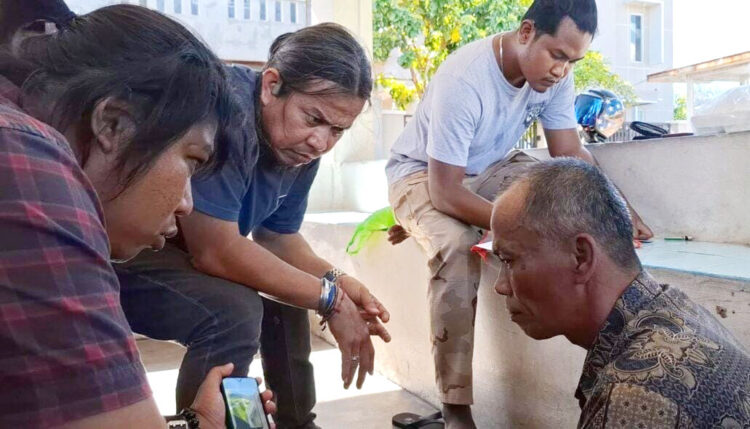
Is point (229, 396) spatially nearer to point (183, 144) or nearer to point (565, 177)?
point (183, 144)

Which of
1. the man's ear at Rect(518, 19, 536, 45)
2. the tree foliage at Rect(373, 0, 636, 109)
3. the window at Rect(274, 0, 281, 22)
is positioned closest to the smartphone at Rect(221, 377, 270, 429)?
the man's ear at Rect(518, 19, 536, 45)

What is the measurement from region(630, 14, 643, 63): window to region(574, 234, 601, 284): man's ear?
20430mm

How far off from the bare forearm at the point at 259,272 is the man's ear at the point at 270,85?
0.42 metres

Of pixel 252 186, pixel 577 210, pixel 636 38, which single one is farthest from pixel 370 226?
pixel 636 38

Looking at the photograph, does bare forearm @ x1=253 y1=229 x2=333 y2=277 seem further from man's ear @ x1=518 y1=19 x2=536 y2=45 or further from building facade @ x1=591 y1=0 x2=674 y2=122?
building facade @ x1=591 y1=0 x2=674 y2=122

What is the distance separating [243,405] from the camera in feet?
5.17

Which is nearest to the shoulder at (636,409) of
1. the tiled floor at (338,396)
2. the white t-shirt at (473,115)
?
the white t-shirt at (473,115)

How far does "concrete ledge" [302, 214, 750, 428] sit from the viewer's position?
2123 mm

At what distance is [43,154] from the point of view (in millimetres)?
870

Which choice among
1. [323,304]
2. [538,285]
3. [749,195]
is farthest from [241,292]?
[749,195]

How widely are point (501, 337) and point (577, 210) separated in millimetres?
1551

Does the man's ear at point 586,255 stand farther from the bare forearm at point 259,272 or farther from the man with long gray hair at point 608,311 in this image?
the bare forearm at point 259,272

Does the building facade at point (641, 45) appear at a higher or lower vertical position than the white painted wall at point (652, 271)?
higher

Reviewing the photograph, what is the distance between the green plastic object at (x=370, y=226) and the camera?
3645mm
